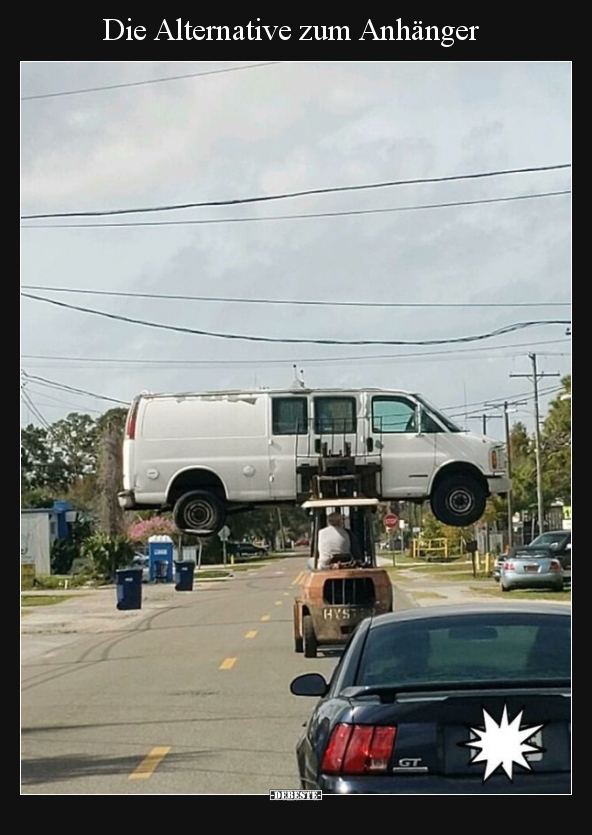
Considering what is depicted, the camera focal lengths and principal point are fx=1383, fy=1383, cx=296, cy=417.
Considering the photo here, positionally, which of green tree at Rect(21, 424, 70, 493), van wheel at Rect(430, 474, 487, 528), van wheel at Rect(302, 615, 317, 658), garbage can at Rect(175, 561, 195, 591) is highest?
green tree at Rect(21, 424, 70, 493)

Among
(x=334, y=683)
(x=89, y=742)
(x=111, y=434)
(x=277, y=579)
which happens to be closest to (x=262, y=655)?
(x=277, y=579)

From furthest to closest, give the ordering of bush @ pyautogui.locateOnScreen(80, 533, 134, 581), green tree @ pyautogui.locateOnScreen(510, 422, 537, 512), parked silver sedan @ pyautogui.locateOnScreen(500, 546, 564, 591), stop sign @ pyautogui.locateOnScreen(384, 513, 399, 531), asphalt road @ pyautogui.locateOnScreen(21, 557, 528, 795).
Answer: parked silver sedan @ pyautogui.locateOnScreen(500, 546, 564, 591), green tree @ pyautogui.locateOnScreen(510, 422, 537, 512), bush @ pyautogui.locateOnScreen(80, 533, 134, 581), stop sign @ pyautogui.locateOnScreen(384, 513, 399, 531), asphalt road @ pyautogui.locateOnScreen(21, 557, 528, 795)

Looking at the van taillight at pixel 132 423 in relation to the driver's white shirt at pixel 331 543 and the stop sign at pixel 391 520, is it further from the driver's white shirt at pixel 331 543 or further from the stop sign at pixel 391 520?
the stop sign at pixel 391 520

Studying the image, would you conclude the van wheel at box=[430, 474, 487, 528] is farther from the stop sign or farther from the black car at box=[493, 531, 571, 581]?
the black car at box=[493, 531, 571, 581]

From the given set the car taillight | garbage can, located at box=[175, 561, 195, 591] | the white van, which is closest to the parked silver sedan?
garbage can, located at box=[175, 561, 195, 591]

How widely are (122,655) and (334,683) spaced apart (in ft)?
45.5

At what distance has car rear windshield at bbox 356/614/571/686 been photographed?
7.03m

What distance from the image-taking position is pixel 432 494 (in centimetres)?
1162

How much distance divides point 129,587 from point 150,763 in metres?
5.50

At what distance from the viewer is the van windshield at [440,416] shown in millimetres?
11398

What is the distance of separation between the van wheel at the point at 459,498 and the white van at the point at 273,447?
2cm

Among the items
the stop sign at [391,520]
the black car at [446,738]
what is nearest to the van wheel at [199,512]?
the stop sign at [391,520]

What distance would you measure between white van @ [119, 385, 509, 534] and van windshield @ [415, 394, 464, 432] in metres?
0.01

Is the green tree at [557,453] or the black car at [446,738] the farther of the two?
A: the green tree at [557,453]
